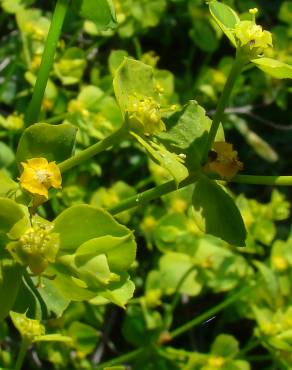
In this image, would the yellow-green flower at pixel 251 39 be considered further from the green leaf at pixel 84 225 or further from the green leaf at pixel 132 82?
the green leaf at pixel 84 225

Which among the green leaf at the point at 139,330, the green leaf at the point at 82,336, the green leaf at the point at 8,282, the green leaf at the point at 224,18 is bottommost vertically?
the green leaf at the point at 139,330

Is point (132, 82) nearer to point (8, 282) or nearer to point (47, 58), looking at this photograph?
point (47, 58)

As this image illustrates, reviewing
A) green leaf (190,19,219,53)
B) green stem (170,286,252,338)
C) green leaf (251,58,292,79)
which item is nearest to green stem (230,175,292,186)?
green leaf (251,58,292,79)

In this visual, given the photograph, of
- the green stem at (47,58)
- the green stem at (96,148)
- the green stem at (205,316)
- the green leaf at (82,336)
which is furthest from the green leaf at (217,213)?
the green leaf at (82,336)

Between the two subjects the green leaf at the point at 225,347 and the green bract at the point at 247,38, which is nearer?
the green bract at the point at 247,38

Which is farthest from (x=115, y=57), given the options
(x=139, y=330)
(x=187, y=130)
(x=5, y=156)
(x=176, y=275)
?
(x=187, y=130)

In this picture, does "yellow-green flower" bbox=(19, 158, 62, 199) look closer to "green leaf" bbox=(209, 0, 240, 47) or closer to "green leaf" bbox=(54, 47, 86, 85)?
"green leaf" bbox=(209, 0, 240, 47)

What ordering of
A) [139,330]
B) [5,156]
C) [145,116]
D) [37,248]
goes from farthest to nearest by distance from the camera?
1. [139,330]
2. [5,156]
3. [145,116]
4. [37,248]

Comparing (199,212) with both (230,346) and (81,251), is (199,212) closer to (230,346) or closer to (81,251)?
(81,251)
